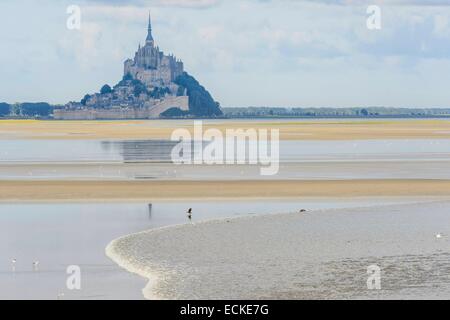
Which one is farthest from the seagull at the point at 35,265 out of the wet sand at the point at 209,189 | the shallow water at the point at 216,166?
the shallow water at the point at 216,166

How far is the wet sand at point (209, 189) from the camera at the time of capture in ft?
91.4

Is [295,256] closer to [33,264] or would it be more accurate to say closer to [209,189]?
[33,264]

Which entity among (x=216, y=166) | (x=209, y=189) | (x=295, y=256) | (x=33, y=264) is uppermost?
(x=33, y=264)

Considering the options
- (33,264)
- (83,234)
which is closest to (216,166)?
(83,234)

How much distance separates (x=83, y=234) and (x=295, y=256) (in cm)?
508

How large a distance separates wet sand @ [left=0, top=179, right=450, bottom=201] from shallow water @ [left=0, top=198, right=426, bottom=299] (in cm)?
169

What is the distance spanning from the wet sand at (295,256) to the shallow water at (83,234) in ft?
1.71

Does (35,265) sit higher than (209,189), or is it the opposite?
(35,265)

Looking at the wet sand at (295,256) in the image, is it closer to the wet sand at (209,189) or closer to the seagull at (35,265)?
the seagull at (35,265)

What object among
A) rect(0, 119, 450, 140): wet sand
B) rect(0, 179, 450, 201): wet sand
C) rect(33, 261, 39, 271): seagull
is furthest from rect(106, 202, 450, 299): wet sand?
rect(0, 119, 450, 140): wet sand

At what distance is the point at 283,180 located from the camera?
33.0 meters

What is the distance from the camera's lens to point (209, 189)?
2989 cm
